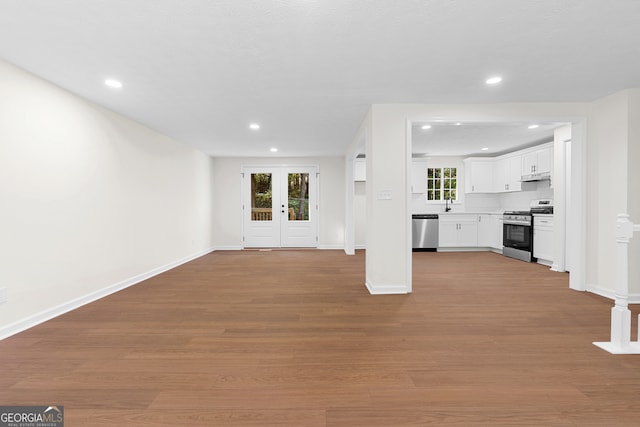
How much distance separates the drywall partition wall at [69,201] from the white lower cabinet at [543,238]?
6879 millimetres

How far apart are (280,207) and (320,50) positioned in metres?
5.87

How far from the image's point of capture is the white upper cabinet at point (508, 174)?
6906 millimetres

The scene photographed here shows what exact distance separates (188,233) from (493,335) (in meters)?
5.76

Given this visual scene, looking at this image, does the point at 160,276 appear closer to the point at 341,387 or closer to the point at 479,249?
the point at 341,387

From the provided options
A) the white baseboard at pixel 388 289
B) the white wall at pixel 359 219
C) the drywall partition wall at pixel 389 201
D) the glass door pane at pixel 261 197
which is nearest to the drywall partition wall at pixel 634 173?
the drywall partition wall at pixel 389 201

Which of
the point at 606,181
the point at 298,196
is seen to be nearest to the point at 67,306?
the point at 298,196

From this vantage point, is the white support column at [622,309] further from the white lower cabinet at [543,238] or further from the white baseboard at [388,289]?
the white lower cabinet at [543,238]

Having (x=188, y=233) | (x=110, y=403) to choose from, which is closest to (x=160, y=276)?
(x=188, y=233)

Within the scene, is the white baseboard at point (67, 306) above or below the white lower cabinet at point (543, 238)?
below

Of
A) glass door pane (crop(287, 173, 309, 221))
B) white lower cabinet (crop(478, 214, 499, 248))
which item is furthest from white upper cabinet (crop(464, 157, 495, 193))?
glass door pane (crop(287, 173, 309, 221))

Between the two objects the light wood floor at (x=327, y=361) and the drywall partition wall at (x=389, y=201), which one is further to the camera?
the drywall partition wall at (x=389, y=201)

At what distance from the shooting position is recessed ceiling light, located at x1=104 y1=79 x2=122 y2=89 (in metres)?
3.11

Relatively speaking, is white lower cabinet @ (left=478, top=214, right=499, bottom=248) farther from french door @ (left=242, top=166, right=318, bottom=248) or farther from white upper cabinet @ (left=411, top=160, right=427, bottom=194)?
french door @ (left=242, top=166, right=318, bottom=248)

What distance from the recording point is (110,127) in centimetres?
405
